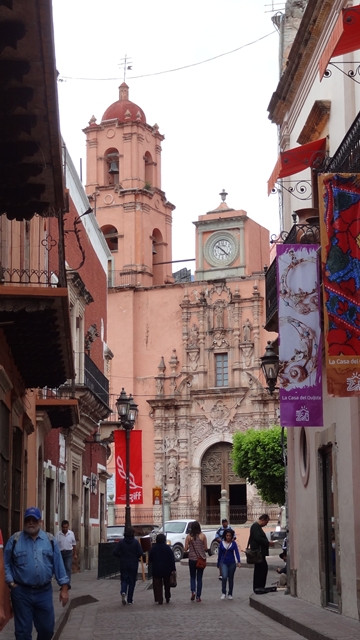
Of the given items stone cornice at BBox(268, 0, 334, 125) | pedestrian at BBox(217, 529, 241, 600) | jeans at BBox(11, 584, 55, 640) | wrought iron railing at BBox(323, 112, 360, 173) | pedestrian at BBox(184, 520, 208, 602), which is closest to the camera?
jeans at BBox(11, 584, 55, 640)

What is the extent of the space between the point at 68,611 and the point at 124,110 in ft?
138

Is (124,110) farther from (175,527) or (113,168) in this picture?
(175,527)

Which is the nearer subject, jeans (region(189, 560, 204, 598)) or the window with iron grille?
jeans (region(189, 560, 204, 598))

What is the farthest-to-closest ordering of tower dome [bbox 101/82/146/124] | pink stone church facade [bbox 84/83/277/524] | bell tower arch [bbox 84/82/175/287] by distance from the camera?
tower dome [bbox 101/82/146/124], bell tower arch [bbox 84/82/175/287], pink stone church facade [bbox 84/83/277/524]

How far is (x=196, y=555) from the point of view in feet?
60.6

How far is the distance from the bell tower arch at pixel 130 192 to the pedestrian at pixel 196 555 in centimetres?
3446

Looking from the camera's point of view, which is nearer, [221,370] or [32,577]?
[32,577]

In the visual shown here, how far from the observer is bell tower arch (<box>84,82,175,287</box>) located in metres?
52.8

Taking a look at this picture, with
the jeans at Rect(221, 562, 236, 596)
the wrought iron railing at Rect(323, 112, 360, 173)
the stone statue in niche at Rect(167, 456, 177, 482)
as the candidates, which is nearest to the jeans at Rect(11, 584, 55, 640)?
the wrought iron railing at Rect(323, 112, 360, 173)

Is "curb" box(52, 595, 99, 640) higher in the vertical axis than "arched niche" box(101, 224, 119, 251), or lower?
lower

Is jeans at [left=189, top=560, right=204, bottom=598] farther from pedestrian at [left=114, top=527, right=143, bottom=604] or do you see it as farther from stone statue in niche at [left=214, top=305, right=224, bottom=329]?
stone statue in niche at [left=214, top=305, right=224, bottom=329]

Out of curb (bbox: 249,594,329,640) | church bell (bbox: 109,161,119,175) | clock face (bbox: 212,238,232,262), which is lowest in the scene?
curb (bbox: 249,594,329,640)

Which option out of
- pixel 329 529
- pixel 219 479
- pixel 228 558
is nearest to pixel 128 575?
pixel 228 558

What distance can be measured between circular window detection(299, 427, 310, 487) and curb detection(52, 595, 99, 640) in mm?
4053
